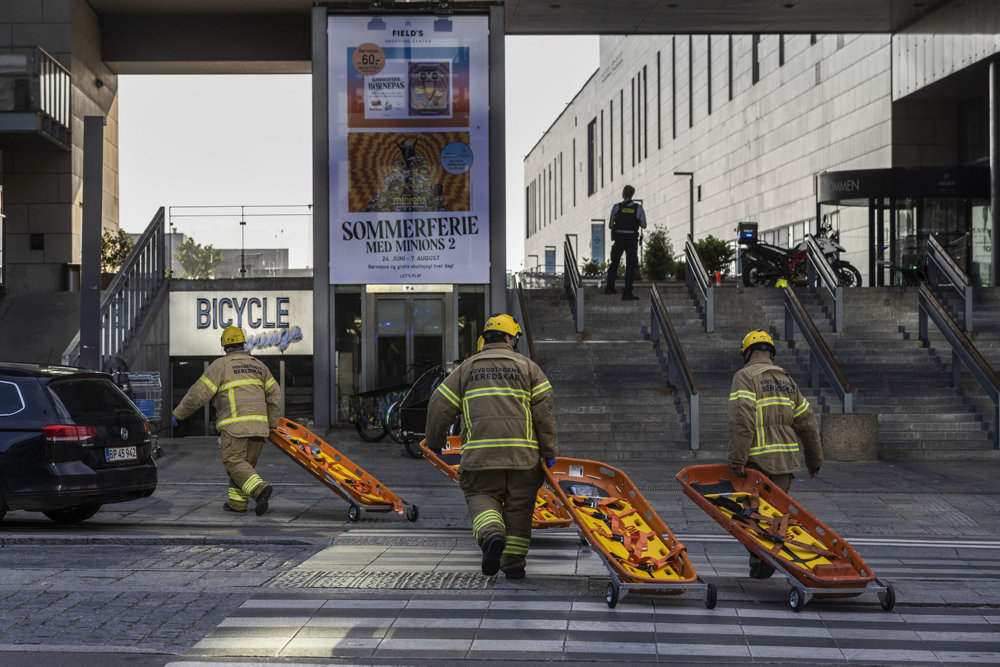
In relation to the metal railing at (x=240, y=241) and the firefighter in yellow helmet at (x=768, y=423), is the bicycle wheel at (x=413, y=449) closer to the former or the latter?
the metal railing at (x=240, y=241)

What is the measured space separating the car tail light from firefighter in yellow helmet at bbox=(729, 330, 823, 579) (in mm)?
5297

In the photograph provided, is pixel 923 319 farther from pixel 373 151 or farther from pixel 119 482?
pixel 119 482

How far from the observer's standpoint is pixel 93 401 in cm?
1047

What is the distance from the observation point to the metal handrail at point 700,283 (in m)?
21.4

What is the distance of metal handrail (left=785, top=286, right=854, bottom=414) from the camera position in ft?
55.6

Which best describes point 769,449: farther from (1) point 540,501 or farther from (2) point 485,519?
(1) point 540,501

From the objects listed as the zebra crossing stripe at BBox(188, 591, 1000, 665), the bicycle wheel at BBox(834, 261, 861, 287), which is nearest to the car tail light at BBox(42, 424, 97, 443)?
the zebra crossing stripe at BBox(188, 591, 1000, 665)

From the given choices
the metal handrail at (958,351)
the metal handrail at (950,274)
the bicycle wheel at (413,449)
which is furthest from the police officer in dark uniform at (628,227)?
the bicycle wheel at (413,449)

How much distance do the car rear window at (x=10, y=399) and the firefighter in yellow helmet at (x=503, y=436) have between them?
13.2 ft

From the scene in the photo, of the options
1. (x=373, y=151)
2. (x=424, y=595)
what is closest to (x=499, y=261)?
(x=373, y=151)

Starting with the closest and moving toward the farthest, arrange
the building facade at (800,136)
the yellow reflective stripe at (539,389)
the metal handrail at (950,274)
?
the yellow reflective stripe at (539,389), the metal handrail at (950,274), the building facade at (800,136)

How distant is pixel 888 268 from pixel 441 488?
844 inches

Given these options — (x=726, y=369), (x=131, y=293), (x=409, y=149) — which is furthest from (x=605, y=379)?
(x=131, y=293)

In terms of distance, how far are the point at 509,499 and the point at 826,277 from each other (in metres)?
15.6
